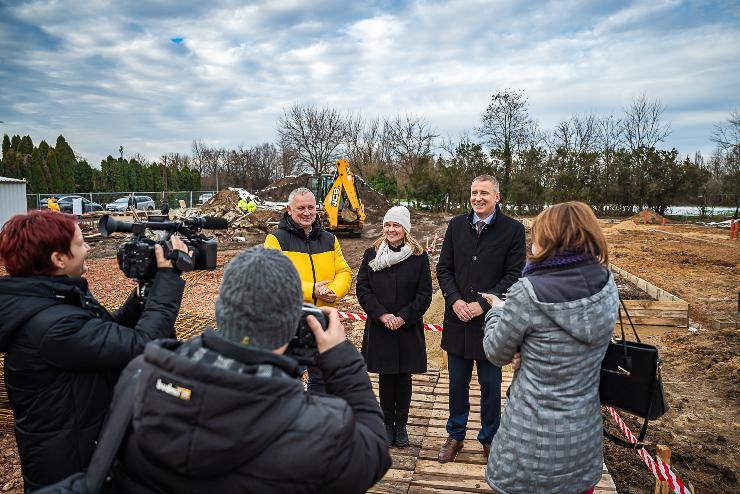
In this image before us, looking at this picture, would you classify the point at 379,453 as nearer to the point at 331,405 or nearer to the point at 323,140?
the point at 331,405

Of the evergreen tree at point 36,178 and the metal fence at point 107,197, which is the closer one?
the metal fence at point 107,197

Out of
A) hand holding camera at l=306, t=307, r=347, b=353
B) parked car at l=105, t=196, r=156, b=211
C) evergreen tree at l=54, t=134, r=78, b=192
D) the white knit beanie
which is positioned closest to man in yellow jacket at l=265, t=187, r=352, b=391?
the white knit beanie

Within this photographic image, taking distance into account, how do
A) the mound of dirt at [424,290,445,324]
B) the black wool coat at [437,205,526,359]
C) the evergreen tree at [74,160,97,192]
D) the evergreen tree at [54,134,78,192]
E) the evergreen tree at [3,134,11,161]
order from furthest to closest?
the evergreen tree at [74,160,97,192] → the evergreen tree at [54,134,78,192] → the evergreen tree at [3,134,11,161] → the mound of dirt at [424,290,445,324] → the black wool coat at [437,205,526,359]

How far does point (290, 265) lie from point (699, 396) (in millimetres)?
6231

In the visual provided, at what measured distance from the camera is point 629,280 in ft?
36.4

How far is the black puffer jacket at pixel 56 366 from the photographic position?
1.79m

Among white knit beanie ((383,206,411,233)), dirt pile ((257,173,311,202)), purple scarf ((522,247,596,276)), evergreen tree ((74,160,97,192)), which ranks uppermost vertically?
evergreen tree ((74,160,97,192))

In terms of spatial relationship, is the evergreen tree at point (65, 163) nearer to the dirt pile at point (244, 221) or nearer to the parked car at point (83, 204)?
the parked car at point (83, 204)

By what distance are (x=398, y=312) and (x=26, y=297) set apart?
2.33 meters

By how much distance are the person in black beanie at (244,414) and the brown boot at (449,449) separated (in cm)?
228

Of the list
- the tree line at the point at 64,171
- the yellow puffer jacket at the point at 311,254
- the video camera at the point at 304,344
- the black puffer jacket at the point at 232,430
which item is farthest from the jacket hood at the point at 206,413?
the tree line at the point at 64,171

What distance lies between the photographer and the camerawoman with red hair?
5.88 feet

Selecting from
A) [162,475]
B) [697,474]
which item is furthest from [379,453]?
[697,474]

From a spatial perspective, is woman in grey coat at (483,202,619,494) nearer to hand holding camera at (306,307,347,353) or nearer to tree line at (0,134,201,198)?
hand holding camera at (306,307,347,353)
